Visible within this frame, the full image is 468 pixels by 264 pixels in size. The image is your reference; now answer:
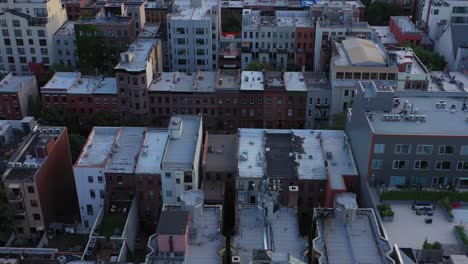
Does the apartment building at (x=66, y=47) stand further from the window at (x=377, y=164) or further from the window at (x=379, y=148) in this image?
the window at (x=379, y=148)

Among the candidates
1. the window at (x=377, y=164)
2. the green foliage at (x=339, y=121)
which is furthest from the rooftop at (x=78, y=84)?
the window at (x=377, y=164)

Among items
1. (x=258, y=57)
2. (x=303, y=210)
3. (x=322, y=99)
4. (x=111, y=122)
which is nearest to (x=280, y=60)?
(x=258, y=57)

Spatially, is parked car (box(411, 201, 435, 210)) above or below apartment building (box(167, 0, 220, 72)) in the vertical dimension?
below

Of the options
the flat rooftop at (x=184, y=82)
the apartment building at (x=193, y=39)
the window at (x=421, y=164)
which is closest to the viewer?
the window at (x=421, y=164)

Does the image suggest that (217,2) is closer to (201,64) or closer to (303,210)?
(201,64)

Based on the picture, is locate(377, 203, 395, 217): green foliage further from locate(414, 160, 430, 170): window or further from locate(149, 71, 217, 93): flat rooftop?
locate(149, 71, 217, 93): flat rooftop

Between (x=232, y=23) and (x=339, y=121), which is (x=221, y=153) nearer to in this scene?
(x=339, y=121)

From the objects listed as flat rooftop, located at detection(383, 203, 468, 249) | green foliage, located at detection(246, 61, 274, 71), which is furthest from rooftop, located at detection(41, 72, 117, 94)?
flat rooftop, located at detection(383, 203, 468, 249)
